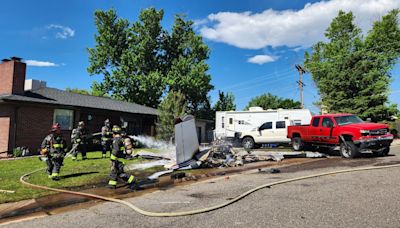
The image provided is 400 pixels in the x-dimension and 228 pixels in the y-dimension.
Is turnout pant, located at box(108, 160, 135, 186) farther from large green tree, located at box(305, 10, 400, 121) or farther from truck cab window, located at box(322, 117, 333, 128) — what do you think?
large green tree, located at box(305, 10, 400, 121)

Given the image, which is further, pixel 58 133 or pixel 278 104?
pixel 278 104

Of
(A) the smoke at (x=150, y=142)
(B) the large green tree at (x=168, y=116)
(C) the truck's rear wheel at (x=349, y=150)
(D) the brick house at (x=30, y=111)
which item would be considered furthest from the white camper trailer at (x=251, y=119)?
(D) the brick house at (x=30, y=111)

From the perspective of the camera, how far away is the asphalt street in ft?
16.0

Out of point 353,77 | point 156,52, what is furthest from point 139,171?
point 156,52

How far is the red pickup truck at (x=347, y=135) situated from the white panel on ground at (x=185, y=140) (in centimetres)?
628

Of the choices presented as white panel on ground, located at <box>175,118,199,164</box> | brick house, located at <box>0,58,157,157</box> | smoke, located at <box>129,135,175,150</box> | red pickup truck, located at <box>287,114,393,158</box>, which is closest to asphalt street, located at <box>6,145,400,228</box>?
white panel on ground, located at <box>175,118,199,164</box>

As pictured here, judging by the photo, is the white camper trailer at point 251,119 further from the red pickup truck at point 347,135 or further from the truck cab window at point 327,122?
the truck cab window at point 327,122

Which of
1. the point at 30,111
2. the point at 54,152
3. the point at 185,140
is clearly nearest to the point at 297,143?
the point at 185,140

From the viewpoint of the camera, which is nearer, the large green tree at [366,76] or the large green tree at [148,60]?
the large green tree at [366,76]

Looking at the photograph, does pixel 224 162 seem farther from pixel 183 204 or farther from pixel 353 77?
pixel 353 77

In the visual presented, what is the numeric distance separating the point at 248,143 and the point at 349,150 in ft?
26.7

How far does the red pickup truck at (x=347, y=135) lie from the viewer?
496 inches

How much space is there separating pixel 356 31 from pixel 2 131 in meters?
43.0

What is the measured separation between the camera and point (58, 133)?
385 inches
